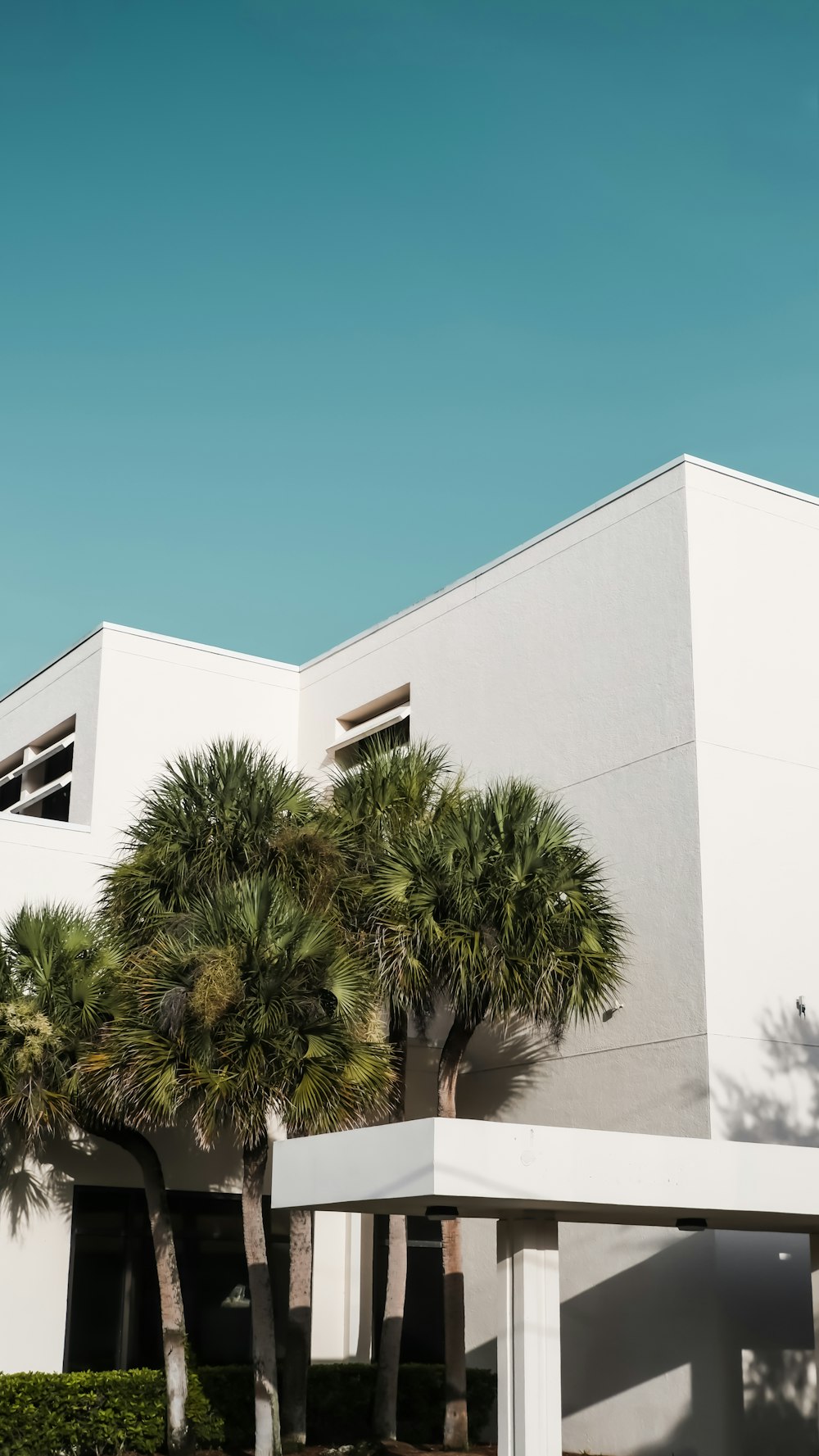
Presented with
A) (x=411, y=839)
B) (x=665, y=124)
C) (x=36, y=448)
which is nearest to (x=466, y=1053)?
(x=411, y=839)

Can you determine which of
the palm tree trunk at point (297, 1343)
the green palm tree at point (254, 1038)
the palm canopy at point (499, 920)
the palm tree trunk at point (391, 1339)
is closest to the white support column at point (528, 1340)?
the green palm tree at point (254, 1038)

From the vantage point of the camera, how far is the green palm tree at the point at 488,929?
50.1 ft

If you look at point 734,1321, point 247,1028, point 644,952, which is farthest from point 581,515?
point 734,1321

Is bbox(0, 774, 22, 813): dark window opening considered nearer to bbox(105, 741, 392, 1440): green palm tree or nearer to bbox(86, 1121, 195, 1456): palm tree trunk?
bbox(105, 741, 392, 1440): green palm tree

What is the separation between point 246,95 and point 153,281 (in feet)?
9.69

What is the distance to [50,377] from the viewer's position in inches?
748

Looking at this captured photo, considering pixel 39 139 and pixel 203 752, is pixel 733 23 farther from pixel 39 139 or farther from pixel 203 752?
pixel 203 752

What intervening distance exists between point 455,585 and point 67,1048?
8.81 m

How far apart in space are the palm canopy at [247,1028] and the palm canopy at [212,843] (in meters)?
0.95

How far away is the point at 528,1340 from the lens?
1134cm

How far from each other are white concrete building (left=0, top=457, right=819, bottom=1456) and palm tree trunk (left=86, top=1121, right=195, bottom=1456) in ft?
5.92

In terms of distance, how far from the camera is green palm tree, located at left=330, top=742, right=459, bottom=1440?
50.9 feet

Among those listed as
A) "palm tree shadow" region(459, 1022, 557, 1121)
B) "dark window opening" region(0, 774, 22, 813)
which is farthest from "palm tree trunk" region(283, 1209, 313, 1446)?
"dark window opening" region(0, 774, 22, 813)

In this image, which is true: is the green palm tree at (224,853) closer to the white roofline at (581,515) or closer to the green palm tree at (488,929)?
the green palm tree at (488,929)
